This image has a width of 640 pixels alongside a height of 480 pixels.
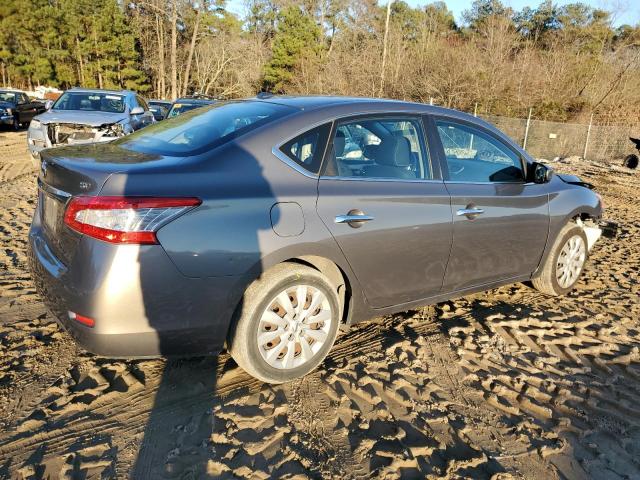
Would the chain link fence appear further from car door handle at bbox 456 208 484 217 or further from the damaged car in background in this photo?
car door handle at bbox 456 208 484 217

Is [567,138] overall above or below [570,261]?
above

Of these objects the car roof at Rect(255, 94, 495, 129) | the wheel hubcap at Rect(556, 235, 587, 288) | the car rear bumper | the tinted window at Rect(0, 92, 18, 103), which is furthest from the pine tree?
the car rear bumper

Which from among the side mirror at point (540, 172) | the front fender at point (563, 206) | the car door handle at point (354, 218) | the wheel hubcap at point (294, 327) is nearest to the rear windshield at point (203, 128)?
the car door handle at point (354, 218)

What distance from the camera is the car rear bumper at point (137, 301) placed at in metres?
2.44

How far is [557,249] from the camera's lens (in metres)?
4.52

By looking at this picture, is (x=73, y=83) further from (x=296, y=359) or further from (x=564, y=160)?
(x=296, y=359)

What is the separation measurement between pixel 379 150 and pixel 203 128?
45.9 inches

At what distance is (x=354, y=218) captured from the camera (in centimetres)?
304

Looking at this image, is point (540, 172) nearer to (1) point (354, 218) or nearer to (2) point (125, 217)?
(1) point (354, 218)

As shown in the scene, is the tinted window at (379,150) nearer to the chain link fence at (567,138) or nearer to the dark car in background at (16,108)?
the chain link fence at (567,138)

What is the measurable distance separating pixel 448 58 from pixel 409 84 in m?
2.37

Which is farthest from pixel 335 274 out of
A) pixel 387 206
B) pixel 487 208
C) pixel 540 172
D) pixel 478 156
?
pixel 540 172

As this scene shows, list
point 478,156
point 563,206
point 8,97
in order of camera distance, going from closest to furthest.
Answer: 1. point 478,156
2. point 563,206
3. point 8,97

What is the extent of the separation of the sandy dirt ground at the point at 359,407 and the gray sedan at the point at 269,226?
0.32 metres
